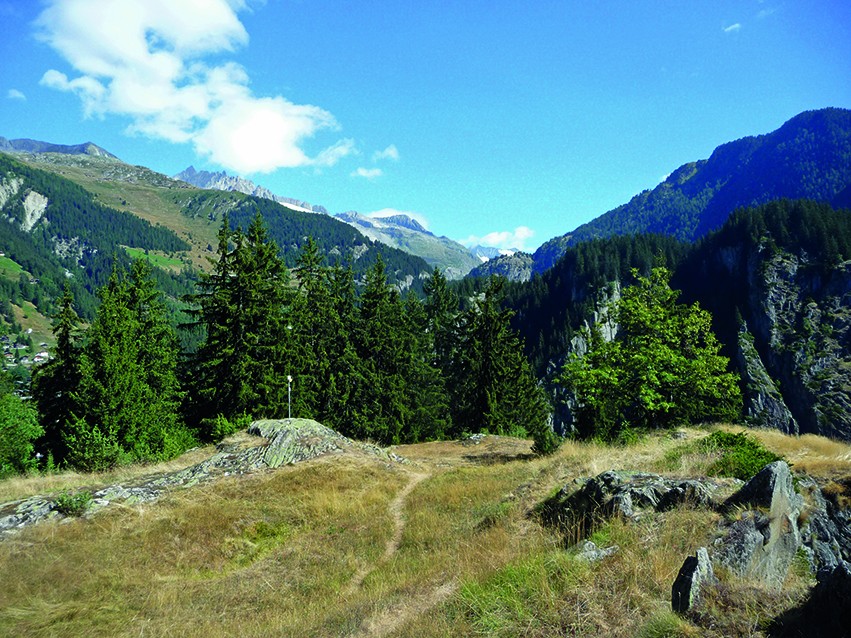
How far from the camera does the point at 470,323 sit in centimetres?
5072

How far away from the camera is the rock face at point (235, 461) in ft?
50.2

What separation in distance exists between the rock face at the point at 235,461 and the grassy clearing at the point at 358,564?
0.93 metres

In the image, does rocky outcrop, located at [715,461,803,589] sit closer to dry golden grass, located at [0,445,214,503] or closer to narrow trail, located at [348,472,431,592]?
narrow trail, located at [348,472,431,592]

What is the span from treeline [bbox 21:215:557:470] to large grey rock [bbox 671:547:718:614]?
19604mm

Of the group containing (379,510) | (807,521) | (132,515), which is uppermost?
(807,521)

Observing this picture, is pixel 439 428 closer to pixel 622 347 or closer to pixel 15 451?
pixel 622 347

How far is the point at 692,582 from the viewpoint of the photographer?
17.6ft

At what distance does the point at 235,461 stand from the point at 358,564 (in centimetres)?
1122

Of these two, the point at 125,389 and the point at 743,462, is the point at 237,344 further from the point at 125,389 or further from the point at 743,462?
the point at 743,462

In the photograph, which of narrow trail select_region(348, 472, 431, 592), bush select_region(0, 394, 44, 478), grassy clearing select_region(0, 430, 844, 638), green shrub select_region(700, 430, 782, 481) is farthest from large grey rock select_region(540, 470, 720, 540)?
bush select_region(0, 394, 44, 478)

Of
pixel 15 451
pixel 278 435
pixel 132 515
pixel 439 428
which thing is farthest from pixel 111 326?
pixel 439 428

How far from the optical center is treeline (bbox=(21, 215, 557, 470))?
29.1m

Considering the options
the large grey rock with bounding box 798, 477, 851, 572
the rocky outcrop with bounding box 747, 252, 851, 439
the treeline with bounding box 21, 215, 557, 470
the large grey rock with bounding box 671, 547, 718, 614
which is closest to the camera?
the large grey rock with bounding box 671, 547, 718, 614

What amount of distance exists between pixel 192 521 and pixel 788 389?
166 metres
